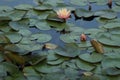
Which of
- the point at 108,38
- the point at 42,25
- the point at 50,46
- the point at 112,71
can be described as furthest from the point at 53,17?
the point at 112,71

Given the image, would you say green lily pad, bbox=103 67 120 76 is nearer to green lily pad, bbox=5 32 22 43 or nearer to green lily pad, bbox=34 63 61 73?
green lily pad, bbox=34 63 61 73

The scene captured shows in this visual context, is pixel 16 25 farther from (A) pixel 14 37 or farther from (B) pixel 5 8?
(B) pixel 5 8

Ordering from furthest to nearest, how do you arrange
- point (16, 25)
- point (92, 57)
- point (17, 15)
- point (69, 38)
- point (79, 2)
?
point (79, 2) → point (17, 15) → point (16, 25) → point (69, 38) → point (92, 57)

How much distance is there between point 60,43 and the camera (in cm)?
182

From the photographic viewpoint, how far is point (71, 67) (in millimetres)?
1584

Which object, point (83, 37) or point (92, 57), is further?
point (83, 37)

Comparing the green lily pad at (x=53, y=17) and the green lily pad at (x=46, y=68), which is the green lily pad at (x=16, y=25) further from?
the green lily pad at (x=46, y=68)

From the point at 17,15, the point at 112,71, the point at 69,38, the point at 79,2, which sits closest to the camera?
the point at 112,71

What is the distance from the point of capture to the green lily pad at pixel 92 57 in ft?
5.28

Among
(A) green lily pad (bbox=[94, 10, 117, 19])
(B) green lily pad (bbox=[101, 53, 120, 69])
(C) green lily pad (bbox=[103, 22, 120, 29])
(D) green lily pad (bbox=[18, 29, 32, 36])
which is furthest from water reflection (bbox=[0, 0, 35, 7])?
(B) green lily pad (bbox=[101, 53, 120, 69])

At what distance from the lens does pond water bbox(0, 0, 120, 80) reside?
1533mm

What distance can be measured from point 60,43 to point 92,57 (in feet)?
0.89

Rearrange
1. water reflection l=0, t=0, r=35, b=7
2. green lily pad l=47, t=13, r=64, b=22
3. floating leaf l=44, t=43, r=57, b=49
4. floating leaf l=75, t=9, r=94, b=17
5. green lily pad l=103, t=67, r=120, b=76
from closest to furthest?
green lily pad l=103, t=67, r=120, b=76, floating leaf l=44, t=43, r=57, b=49, green lily pad l=47, t=13, r=64, b=22, floating leaf l=75, t=9, r=94, b=17, water reflection l=0, t=0, r=35, b=7

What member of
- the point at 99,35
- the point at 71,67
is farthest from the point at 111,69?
the point at 99,35
